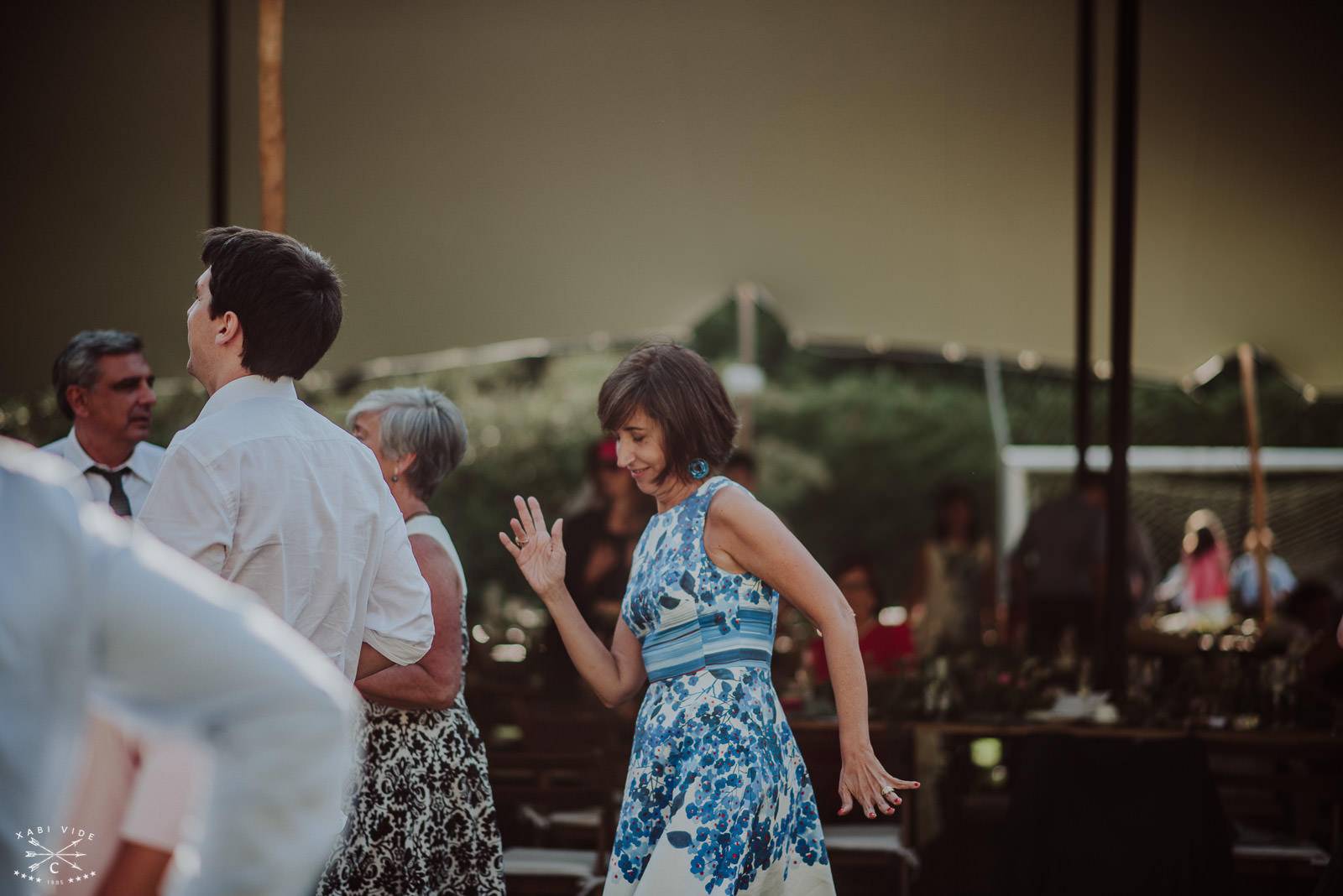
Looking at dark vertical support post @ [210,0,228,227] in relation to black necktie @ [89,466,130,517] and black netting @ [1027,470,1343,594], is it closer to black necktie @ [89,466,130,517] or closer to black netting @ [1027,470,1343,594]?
black necktie @ [89,466,130,517]

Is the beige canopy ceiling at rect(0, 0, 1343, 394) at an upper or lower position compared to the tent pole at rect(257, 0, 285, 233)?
upper

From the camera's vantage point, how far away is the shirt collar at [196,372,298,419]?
76.0 inches

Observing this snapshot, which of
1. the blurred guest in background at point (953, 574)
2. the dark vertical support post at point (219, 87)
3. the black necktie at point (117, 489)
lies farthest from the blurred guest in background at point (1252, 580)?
the black necktie at point (117, 489)

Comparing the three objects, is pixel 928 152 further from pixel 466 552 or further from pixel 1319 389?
pixel 466 552

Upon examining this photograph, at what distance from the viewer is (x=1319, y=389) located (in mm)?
8836

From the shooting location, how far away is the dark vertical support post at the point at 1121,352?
199 inches

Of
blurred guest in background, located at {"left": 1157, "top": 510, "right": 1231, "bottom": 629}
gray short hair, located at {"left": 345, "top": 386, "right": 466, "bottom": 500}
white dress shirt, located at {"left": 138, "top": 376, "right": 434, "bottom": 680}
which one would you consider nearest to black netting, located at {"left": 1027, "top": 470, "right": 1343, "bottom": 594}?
blurred guest in background, located at {"left": 1157, "top": 510, "right": 1231, "bottom": 629}

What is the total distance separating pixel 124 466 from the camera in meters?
3.40

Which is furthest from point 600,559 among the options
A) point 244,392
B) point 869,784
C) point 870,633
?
point 244,392

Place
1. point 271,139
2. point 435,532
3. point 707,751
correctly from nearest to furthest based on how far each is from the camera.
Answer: point 707,751 → point 435,532 → point 271,139

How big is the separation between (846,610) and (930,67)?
4.76 meters

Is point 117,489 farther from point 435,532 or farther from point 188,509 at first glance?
point 188,509

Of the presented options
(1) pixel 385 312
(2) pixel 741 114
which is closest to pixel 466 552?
(1) pixel 385 312

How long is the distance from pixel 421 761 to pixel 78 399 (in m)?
1.52
